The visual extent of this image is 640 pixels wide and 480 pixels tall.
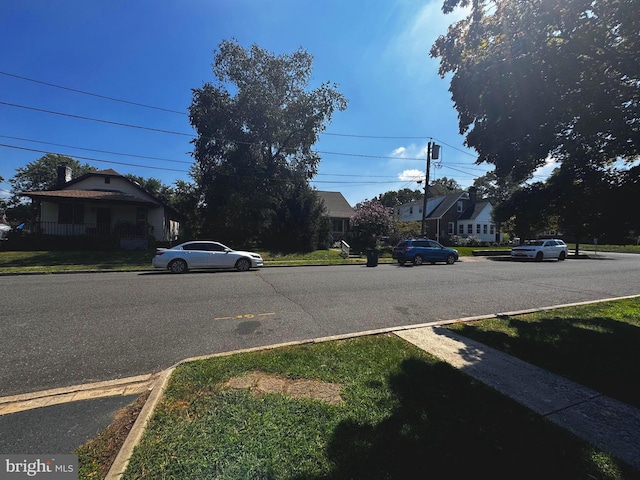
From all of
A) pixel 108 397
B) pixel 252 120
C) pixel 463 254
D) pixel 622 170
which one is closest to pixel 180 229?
pixel 252 120

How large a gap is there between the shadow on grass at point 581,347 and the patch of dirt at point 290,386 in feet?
10.3

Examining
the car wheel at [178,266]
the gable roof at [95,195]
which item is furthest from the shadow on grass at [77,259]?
the gable roof at [95,195]

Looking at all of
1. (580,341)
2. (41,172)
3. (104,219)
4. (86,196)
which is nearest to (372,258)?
(580,341)

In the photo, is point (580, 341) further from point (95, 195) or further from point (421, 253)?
point (95, 195)

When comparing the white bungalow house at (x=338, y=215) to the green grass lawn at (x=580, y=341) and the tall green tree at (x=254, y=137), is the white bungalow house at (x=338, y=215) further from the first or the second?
the green grass lawn at (x=580, y=341)

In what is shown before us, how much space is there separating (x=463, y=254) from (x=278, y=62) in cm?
2412

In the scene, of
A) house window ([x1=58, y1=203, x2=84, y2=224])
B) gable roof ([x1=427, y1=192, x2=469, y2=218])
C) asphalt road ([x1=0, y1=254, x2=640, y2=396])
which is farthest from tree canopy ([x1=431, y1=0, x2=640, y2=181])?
gable roof ([x1=427, y1=192, x2=469, y2=218])

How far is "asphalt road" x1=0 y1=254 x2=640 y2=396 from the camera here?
4246 millimetres

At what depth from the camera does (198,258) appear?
1371cm

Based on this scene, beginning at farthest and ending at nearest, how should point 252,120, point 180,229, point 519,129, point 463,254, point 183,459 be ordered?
1. point 180,229
2. point 463,254
3. point 252,120
4. point 519,129
5. point 183,459

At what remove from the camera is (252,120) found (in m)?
25.5

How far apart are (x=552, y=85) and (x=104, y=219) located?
92.3 ft

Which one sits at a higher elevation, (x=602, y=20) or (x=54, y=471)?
(x=602, y=20)

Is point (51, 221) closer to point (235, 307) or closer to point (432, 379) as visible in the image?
point (235, 307)
